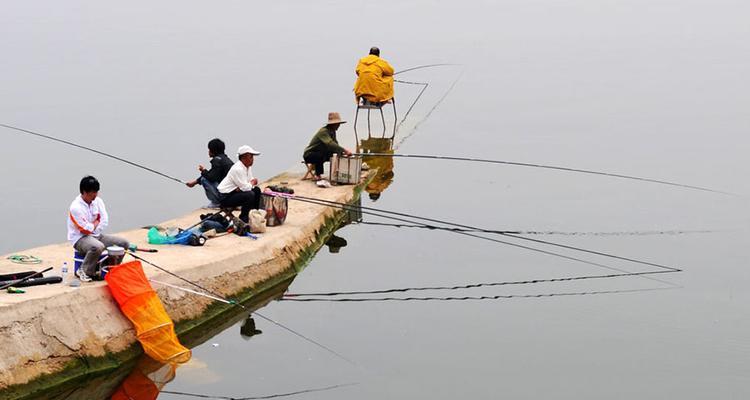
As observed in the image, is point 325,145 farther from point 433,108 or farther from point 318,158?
point 433,108

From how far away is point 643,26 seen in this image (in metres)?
32.6

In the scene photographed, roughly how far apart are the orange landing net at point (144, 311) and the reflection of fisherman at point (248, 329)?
1.15 m

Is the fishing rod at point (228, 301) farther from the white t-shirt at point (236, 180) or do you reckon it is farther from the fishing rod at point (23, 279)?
the white t-shirt at point (236, 180)

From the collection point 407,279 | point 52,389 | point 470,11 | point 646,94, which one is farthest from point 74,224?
point 470,11

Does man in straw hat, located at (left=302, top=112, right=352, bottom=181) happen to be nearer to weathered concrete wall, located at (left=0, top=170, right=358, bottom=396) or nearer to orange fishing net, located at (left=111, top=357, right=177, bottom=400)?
weathered concrete wall, located at (left=0, top=170, right=358, bottom=396)

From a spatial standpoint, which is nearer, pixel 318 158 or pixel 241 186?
pixel 241 186

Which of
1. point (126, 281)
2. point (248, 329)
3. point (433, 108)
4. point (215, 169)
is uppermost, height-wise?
point (433, 108)

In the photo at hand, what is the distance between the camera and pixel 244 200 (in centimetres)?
1265

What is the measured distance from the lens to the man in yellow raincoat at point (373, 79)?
18.7 m

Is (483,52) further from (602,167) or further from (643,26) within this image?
(602,167)

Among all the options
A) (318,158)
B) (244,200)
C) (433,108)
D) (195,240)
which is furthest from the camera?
(433,108)

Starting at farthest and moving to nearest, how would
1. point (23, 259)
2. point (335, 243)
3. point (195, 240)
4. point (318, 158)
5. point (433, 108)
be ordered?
point (433, 108) → point (318, 158) → point (335, 243) → point (195, 240) → point (23, 259)

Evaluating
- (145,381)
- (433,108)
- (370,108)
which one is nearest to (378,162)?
(370,108)

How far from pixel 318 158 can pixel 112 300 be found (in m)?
5.98
